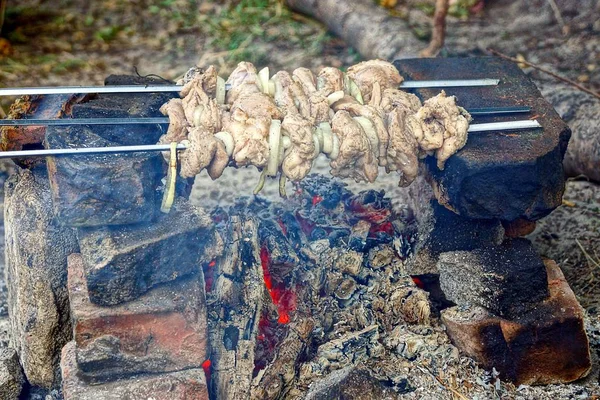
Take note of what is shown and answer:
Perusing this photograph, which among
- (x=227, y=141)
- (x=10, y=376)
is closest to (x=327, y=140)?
(x=227, y=141)

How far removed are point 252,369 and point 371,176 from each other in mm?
1035

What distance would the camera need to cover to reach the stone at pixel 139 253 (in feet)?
9.10

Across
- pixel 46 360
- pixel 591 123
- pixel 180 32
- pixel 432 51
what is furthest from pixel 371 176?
pixel 180 32

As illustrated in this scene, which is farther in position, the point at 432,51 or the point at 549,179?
the point at 432,51

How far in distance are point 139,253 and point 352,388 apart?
1053 mm

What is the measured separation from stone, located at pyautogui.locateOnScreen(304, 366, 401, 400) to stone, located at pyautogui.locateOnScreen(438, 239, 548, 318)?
2.04ft

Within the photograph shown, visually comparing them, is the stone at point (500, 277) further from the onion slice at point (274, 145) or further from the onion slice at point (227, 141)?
the onion slice at point (227, 141)

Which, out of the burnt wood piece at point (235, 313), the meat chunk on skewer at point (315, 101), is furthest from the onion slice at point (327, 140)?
the burnt wood piece at point (235, 313)

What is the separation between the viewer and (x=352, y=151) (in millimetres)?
3014

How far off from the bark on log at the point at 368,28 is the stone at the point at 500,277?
9.59ft

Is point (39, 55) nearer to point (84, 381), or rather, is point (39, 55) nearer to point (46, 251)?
point (46, 251)

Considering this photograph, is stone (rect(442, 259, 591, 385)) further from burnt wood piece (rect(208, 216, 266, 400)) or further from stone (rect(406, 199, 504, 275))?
burnt wood piece (rect(208, 216, 266, 400))

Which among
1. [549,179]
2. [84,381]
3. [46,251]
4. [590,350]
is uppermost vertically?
[549,179]

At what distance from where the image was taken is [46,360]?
3.36 meters
